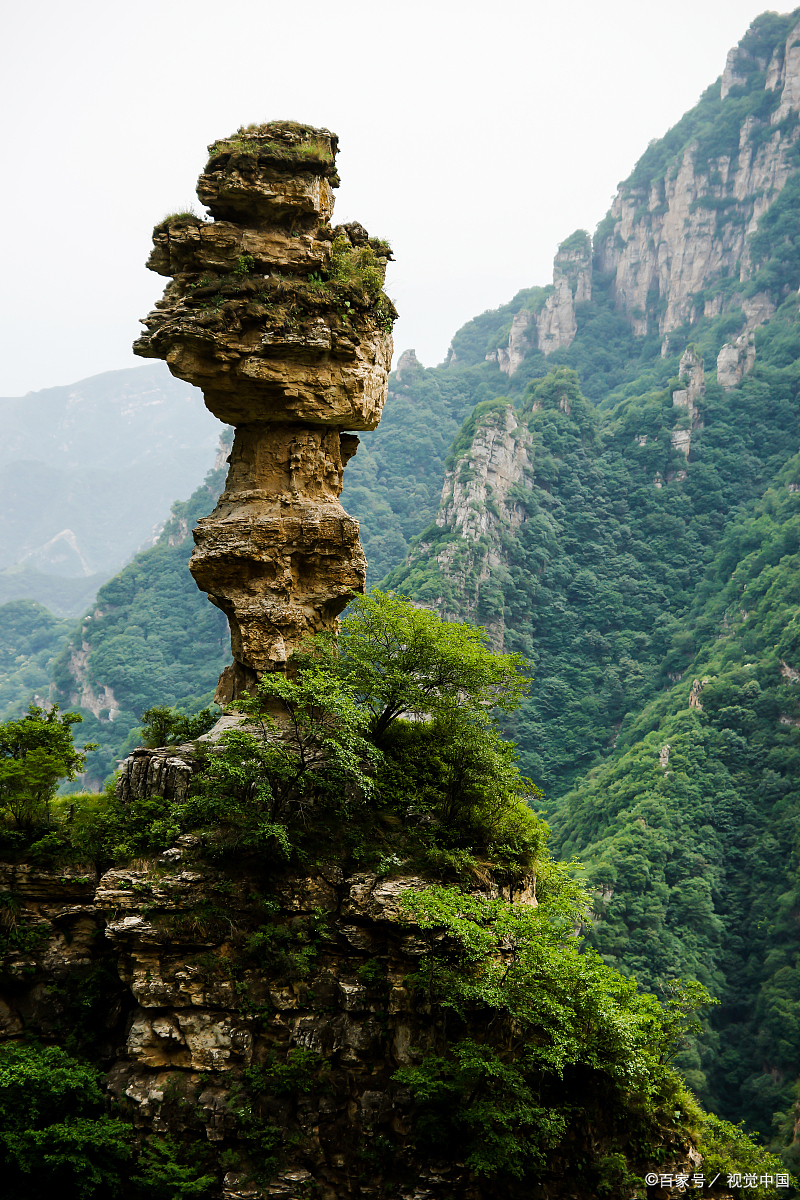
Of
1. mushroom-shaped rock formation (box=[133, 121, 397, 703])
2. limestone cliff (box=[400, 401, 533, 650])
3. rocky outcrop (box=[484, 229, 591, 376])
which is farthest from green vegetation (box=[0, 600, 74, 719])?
mushroom-shaped rock formation (box=[133, 121, 397, 703])

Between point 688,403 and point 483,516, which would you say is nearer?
point 483,516

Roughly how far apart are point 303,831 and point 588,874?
40104 millimetres

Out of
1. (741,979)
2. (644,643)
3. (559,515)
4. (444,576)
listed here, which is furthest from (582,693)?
(741,979)

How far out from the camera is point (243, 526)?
1791 cm

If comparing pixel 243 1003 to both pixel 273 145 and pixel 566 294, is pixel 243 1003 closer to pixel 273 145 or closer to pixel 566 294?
pixel 273 145

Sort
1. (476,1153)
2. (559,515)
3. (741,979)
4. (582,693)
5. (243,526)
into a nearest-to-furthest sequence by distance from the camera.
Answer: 1. (476,1153)
2. (243,526)
3. (741,979)
4. (582,693)
5. (559,515)

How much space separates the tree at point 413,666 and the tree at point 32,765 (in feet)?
15.5

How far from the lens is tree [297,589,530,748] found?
17.4 meters

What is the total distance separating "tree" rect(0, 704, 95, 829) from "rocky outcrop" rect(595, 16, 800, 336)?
123517mm

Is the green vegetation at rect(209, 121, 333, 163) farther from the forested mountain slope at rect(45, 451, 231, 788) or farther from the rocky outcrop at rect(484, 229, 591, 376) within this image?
the rocky outcrop at rect(484, 229, 591, 376)

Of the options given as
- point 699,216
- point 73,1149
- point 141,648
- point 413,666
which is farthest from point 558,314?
point 73,1149

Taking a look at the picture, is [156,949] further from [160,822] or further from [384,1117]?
[384,1117]

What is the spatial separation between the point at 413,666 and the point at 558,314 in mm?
144044

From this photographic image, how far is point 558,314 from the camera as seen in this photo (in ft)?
495
